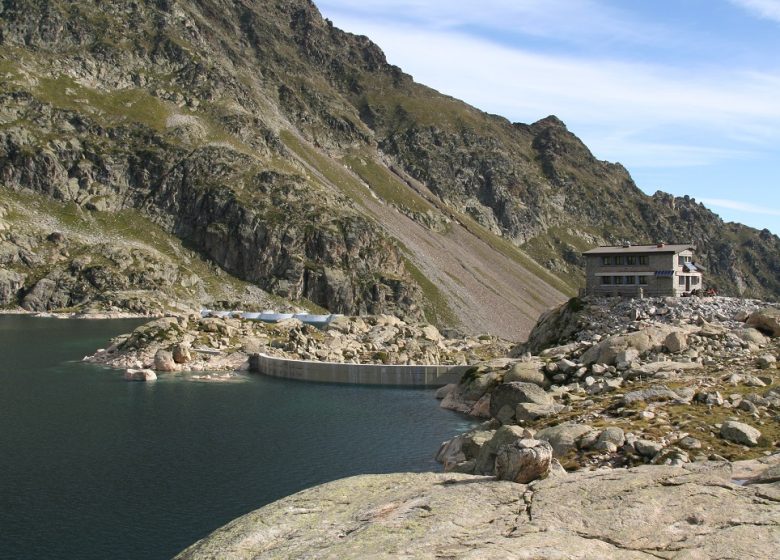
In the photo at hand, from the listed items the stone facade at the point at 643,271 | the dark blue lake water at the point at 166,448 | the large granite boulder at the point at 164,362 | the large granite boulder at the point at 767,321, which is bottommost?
the dark blue lake water at the point at 166,448

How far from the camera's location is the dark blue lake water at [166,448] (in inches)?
1783

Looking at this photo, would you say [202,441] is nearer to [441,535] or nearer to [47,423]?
[47,423]

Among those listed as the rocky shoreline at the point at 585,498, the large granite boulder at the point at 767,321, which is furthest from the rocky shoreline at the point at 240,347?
the rocky shoreline at the point at 585,498

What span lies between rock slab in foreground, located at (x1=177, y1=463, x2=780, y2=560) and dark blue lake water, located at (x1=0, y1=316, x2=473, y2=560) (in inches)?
839

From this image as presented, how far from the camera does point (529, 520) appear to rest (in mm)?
20438

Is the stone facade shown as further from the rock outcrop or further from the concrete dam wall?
the rock outcrop

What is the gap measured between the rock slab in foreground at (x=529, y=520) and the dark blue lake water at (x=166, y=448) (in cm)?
2131

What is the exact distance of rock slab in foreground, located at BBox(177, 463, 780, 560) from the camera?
18.1m

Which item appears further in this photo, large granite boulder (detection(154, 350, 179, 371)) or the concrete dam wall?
large granite boulder (detection(154, 350, 179, 371))

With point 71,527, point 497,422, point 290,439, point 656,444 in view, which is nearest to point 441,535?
point 656,444

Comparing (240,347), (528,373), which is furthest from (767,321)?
(240,347)

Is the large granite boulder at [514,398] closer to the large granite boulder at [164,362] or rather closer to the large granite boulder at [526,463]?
the large granite boulder at [526,463]

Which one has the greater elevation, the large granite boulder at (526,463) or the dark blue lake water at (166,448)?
the large granite boulder at (526,463)

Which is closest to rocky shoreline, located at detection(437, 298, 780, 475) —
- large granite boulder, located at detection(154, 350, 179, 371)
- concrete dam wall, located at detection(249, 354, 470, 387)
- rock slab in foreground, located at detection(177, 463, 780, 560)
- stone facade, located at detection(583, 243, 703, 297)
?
stone facade, located at detection(583, 243, 703, 297)
